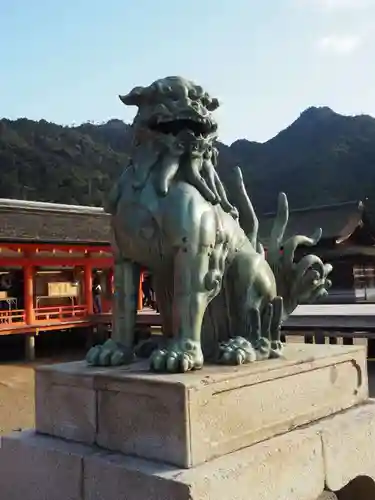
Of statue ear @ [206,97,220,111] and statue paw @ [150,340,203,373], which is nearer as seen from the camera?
statue paw @ [150,340,203,373]

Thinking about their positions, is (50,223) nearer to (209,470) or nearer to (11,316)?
(11,316)

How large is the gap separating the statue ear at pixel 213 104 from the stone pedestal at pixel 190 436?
1.22 metres

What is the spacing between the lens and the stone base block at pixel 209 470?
201cm

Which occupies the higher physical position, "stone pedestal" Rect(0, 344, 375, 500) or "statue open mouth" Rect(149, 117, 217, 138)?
"statue open mouth" Rect(149, 117, 217, 138)

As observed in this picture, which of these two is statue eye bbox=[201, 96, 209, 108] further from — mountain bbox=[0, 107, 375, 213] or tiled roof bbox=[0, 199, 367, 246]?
mountain bbox=[0, 107, 375, 213]

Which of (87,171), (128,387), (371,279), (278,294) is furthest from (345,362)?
(87,171)

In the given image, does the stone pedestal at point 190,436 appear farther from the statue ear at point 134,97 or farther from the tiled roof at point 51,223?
the tiled roof at point 51,223

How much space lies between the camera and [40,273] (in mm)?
13812

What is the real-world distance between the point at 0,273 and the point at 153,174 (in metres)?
11.5

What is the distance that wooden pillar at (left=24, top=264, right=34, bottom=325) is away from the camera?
1221 cm

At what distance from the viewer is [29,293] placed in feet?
40.4

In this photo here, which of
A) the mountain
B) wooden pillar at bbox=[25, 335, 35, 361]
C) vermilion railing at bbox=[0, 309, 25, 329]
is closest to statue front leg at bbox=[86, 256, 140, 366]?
vermilion railing at bbox=[0, 309, 25, 329]

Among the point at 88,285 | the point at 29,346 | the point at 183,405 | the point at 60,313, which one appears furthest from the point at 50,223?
the point at 183,405

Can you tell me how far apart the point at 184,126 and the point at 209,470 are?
150 cm
